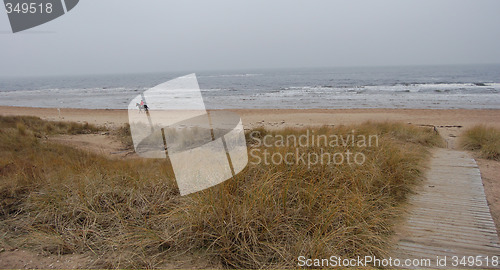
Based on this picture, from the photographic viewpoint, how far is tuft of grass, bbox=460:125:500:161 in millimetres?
6125

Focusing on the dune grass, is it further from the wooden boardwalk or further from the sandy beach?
the sandy beach

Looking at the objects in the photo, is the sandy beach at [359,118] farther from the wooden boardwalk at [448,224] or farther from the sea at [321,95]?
the wooden boardwalk at [448,224]

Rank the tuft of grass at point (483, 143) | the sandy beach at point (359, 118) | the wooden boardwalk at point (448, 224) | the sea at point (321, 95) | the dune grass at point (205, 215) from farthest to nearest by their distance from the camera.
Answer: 1. the sea at point (321, 95)
2. the sandy beach at point (359, 118)
3. the tuft of grass at point (483, 143)
4. the wooden boardwalk at point (448, 224)
5. the dune grass at point (205, 215)

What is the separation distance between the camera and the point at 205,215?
2781mm

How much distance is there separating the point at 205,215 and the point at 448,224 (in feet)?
8.82

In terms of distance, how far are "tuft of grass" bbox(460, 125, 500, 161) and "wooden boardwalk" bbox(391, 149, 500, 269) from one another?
6.04 ft

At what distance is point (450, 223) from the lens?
323 centimetres

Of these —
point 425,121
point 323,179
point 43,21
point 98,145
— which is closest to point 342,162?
point 323,179

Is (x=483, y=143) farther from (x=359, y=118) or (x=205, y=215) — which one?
(x=359, y=118)

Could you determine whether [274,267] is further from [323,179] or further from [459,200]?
[459,200]

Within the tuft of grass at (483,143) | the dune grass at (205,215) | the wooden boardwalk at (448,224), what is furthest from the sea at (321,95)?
the dune grass at (205,215)

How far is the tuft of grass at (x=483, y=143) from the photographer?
20.1ft

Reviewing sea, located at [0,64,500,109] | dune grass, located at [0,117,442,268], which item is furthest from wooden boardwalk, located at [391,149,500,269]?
sea, located at [0,64,500,109]

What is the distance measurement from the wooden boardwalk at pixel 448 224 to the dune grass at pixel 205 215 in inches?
8.1
